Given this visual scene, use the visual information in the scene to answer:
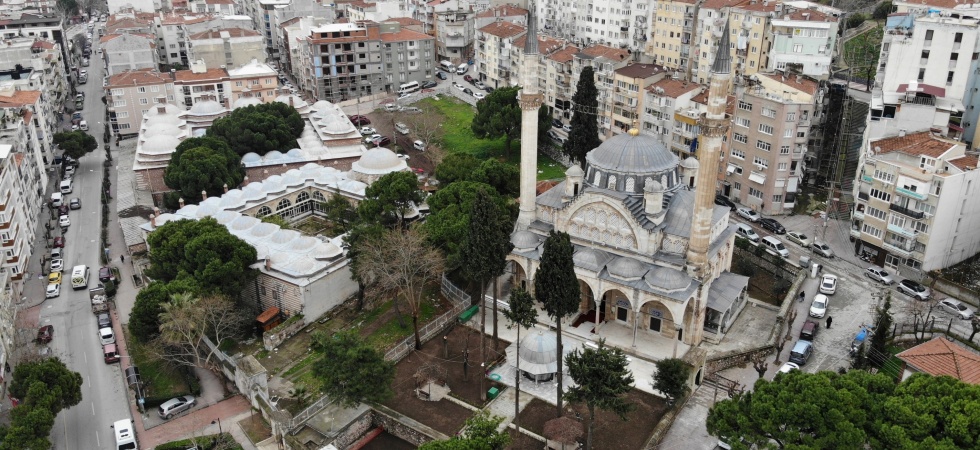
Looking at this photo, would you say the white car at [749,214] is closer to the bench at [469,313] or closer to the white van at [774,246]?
the white van at [774,246]

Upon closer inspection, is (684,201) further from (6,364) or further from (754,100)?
(6,364)

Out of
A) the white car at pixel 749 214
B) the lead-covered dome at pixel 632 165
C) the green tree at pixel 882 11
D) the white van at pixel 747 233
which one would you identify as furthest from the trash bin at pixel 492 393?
the green tree at pixel 882 11

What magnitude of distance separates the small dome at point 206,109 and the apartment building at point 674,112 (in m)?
41.6

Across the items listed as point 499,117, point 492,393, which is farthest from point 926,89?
point 492,393

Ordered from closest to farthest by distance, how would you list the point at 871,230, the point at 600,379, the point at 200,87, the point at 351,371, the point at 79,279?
the point at 600,379, the point at 351,371, the point at 871,230, the point at 79,279, the point at 200,87

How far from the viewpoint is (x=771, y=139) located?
5719cm

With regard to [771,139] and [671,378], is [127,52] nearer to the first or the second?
[771,139]

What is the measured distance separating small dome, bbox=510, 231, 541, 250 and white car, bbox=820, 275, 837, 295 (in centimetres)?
1859

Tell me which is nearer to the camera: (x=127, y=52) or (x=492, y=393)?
(x=492, y=393)

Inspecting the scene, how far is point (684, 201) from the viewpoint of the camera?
42844mm

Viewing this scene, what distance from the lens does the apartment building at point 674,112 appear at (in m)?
64.6

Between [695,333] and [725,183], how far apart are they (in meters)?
24.2

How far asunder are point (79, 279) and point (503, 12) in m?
67.5

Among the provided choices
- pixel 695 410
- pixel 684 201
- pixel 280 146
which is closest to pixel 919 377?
pixel 695 410
